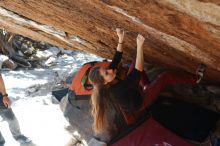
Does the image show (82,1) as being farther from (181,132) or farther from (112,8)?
(181,132)

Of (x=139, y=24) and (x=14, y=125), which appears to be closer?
(x=139, y=24)

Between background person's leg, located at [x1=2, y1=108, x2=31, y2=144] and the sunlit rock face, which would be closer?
the sunlit rock face

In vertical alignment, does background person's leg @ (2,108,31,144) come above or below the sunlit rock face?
below

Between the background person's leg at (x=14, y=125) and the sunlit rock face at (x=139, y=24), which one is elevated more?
the sunlit rock face at (x=139, y=24)

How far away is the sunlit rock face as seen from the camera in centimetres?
261

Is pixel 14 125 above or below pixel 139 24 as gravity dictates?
below

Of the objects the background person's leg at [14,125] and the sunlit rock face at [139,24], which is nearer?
the sunlit rock face at [139,24]

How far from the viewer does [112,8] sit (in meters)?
3.23

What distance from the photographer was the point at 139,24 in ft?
11.2

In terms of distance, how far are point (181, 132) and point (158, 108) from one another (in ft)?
1.47

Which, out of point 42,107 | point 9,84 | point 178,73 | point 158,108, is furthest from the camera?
point 9,84

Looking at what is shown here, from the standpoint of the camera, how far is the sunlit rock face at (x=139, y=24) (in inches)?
103

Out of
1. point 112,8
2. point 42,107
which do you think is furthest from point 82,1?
point 42,107

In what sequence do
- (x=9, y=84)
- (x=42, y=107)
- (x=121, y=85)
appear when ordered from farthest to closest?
1. (x=9, y=84)
2. (x=42, y=107)
3. (x=121, y=85)
